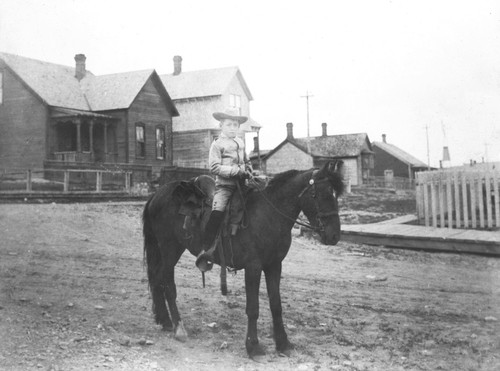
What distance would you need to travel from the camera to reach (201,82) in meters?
40.3

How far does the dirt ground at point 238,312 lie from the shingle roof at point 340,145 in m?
51.7

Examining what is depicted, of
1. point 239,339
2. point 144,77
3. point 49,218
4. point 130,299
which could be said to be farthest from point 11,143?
point 239,339

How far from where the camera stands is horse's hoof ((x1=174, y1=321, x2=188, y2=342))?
5.51 meters

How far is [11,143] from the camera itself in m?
29.5

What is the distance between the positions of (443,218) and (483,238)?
7.44ft

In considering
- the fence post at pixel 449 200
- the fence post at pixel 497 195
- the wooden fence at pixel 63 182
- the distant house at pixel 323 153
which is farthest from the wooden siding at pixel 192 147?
the fence post at pixel 497 195

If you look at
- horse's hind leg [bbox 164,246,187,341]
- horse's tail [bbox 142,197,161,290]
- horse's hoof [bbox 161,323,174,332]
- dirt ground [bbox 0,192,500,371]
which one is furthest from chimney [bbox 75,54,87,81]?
horse's hoof [bbox 161,323,174,332]

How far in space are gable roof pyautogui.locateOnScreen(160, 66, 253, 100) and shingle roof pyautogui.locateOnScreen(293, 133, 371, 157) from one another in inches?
898

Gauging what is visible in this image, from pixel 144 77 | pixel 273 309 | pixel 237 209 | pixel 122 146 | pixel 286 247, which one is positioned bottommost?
pixel 273 309

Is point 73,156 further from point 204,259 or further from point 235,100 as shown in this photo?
point 204,259

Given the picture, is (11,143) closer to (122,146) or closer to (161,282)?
(122,146)

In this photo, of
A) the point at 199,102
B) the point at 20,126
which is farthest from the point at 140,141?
the point at 199,102

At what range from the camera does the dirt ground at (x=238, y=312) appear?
193 inches

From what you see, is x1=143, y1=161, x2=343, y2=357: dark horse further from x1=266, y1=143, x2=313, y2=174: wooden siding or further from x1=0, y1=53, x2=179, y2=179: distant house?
x1=266, y1=143, x2=313, y2=174: wooden siding
